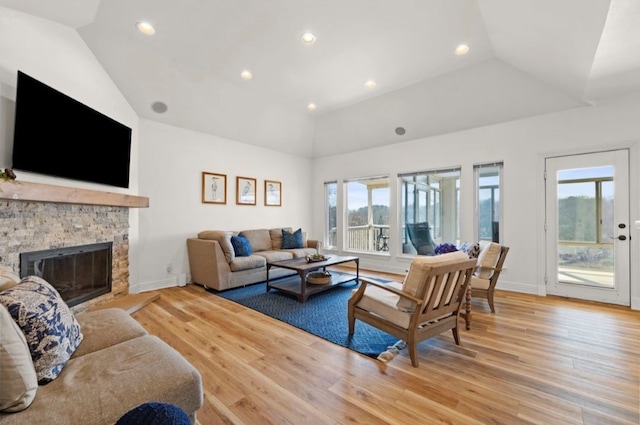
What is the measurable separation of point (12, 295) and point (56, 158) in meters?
2.12

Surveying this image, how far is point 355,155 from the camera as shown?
243 inches

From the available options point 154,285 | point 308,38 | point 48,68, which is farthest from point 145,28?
point 154,285

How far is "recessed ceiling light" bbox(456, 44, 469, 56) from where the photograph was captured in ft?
10.9

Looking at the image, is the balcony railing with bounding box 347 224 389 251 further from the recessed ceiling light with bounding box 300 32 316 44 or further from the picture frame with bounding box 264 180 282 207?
the recessed ceiling light with bounding box 300 32 316 44

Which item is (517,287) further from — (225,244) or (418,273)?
(225,244)

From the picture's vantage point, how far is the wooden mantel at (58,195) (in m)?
2.20

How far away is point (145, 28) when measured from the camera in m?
2.99

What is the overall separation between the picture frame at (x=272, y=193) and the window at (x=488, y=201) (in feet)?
12.7

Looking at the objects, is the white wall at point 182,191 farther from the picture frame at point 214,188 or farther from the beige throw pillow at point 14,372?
the beige throw pillow at point 14,372

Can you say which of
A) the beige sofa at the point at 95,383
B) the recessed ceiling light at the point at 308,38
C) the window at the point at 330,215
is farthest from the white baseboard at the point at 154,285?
the recessed ceiling light at the point at 308,38

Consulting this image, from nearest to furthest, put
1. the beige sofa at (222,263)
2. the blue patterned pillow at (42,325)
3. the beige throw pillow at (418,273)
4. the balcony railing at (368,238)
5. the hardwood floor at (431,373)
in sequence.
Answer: the blue patterned pillow at (42,325) → the hardwood floor at (431,373) → the beige throw pillow at (418,273) → the beige sofa at (222,263) → the balcony railing at (368,238)

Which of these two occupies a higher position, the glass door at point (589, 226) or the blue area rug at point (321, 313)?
the glass door at point (589, 226)

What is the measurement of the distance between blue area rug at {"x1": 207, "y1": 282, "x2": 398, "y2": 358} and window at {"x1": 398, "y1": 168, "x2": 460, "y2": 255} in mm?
1609

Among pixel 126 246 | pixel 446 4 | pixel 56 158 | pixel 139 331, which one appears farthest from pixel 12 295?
pixel 446 4
